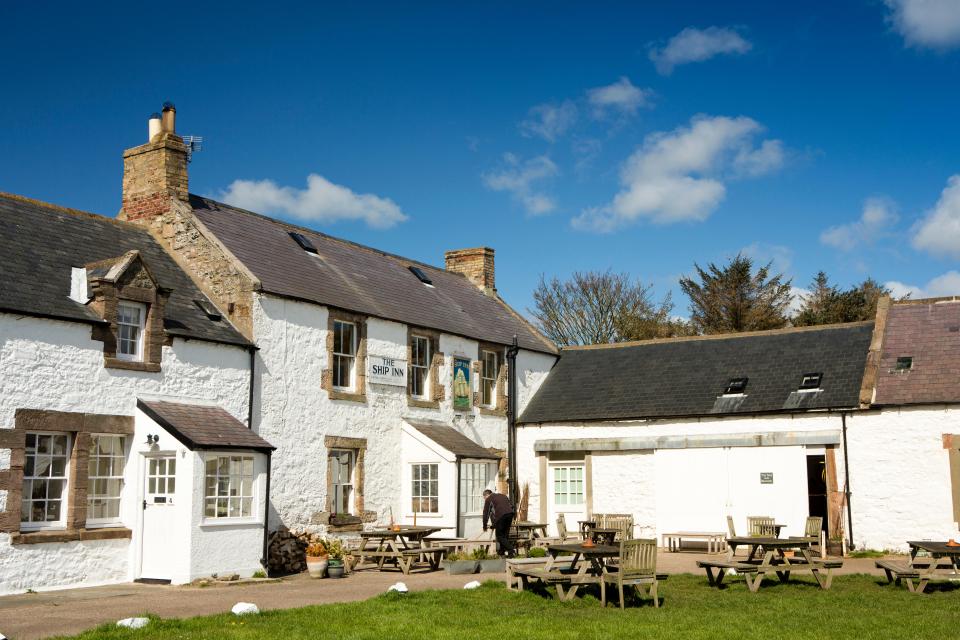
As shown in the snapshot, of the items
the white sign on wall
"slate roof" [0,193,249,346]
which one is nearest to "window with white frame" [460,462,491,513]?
the white sign on wall

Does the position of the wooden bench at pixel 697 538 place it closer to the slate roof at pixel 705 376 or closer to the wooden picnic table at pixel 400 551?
the slate roof at pixel 705 376

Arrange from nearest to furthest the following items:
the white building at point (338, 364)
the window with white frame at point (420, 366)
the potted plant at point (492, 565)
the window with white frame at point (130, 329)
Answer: the window with white frame at point (130, 329) → the potted plant at point (492, 565) → the white building at point (338, 364) → the window with white frame at point (420, 366)

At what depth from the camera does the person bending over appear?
61.5 feet

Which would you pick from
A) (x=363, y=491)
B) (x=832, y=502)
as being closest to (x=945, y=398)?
(x=832, y=502)

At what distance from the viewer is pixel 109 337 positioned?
16.3 m

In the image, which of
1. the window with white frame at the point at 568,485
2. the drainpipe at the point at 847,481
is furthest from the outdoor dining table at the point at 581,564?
the window with white frame at the point at 568,485

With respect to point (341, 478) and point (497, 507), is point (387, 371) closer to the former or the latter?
point (341, 478)

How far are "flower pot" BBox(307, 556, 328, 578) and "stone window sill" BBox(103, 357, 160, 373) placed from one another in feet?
13.8

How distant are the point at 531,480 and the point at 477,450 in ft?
12.8

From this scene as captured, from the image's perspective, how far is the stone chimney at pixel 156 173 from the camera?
812 inches

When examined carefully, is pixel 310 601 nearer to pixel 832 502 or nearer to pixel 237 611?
pixel 237 611

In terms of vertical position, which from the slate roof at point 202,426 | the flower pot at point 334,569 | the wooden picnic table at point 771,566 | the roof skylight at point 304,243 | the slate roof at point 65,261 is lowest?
the flower pot at point 334,569

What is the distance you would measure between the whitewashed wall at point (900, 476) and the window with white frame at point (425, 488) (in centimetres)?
895

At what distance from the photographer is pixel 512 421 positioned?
2647 centimetres
